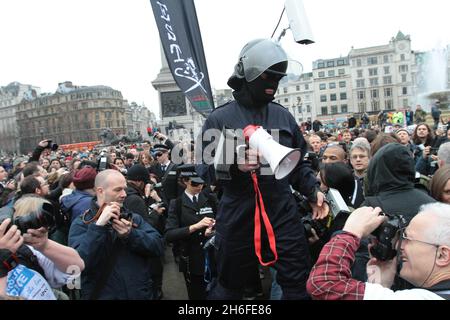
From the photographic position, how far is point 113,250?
3.19 meters

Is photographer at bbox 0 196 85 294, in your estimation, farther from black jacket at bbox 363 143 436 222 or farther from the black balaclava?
black jacket at bbox 363 143 436 222

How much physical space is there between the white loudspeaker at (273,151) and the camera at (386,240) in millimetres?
604

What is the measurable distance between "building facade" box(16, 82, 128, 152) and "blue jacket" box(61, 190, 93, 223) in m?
97.3

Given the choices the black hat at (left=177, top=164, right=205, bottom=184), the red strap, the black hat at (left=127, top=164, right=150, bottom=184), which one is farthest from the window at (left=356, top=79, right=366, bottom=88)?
the red strap

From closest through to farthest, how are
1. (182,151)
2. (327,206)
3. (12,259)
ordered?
(12,259), (327,206), (182,151)

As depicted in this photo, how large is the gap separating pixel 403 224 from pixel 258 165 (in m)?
0.88

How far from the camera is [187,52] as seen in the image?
24.3 feet

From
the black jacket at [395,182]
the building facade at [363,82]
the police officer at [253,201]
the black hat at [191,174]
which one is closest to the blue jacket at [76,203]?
the black hat at [191,174]

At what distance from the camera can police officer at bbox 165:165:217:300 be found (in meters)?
4.21

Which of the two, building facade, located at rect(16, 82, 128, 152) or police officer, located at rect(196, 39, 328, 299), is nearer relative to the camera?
police officer, located at rect(196, 39, 328, 299)

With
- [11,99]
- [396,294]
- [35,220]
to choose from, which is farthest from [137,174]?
[11,99]

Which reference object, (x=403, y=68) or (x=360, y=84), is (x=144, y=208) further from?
(x=360, y=84)
